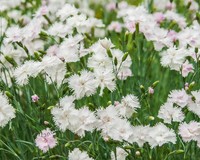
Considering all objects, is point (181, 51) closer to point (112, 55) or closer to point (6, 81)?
point (112, 55)

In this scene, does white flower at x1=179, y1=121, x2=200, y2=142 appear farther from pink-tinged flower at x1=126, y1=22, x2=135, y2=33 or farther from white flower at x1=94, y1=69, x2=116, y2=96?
pink-tinged flower at x1=126, y1=22, x2=135, y2=33

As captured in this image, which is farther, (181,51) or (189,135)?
(181,51)

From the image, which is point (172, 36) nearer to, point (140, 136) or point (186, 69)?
point (186, 69)

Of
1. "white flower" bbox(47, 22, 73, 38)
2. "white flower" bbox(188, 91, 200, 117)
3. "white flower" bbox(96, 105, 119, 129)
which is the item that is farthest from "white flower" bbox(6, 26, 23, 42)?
"white flower" bbox(188, 91, 200, 117)

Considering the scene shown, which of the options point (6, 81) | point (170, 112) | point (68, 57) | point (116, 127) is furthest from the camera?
point (6, 81)

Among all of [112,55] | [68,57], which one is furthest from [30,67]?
[112,55]

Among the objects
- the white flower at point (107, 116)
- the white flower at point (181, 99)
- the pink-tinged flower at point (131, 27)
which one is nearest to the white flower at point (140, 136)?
the white flower at point (107, 116)

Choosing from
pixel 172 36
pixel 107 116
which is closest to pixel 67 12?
pixel 172 36
